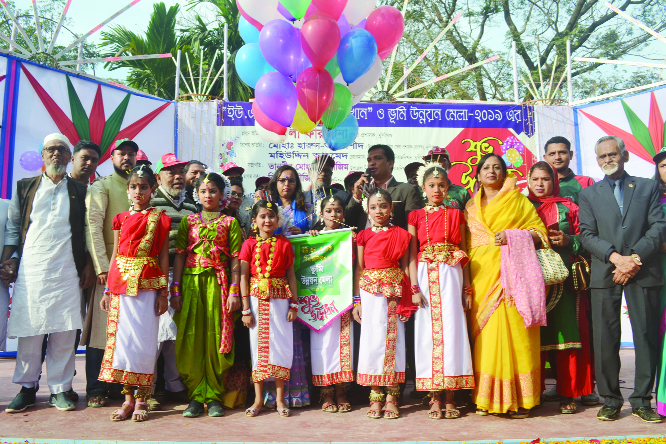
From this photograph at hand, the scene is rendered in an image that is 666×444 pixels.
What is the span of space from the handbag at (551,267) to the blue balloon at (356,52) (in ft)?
6.99

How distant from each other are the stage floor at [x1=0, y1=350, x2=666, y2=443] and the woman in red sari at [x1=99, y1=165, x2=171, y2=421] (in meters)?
0.25

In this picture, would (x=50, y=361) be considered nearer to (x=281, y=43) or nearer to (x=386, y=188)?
(x=386, y=188)

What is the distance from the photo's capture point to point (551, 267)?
3725 millimetres

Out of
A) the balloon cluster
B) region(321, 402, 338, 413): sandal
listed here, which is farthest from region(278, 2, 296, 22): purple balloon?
region(321, 402, 338, 413): sandal

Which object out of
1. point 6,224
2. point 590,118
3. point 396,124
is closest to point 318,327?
point 6,224

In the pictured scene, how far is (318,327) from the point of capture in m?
3.99

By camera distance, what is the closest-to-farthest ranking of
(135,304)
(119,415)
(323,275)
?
(119,415) → (135,304) → (323,275)

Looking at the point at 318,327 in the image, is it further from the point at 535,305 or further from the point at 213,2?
the point at 213,2

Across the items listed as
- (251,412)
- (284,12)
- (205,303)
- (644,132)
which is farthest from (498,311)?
(644,132)

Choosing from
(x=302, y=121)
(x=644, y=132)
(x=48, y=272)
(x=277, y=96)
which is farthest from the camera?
(x=644, y=132)

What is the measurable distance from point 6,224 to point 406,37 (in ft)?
40.9

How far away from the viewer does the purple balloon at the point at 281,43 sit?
179 inches

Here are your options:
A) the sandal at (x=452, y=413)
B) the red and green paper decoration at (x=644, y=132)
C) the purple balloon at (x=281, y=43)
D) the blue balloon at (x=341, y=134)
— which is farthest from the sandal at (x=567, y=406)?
the red and green paper decoration at (x=644, y=132)

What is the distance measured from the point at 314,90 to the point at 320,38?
1.39 feet
